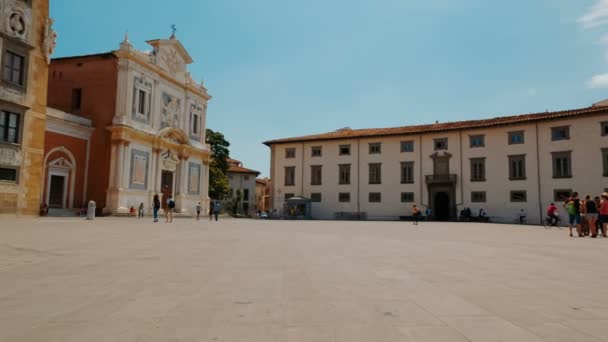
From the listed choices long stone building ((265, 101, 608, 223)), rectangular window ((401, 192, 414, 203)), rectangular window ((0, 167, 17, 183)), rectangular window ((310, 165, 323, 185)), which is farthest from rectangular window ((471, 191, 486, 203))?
rectangular window ((0, 167, 17, 183))

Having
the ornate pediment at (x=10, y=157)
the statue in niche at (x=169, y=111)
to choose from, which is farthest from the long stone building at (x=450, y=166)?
the ornate pediment at (x=10, y=157)

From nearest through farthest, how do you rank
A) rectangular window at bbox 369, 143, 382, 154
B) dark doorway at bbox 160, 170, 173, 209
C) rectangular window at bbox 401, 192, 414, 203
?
dark doorway at bbox 160, 170, 173, 209, rectangular window at bbox 401, 192, 414, 203, rectangular window at bbox 369, 143, 382, 154

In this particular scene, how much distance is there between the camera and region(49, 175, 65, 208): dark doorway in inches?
1060

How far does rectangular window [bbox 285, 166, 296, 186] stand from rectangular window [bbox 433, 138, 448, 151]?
626 inches

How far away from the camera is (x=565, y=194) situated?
33.6 meters

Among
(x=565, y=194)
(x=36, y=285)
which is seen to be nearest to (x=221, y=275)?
(x=36, y=285)

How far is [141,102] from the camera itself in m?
32.5

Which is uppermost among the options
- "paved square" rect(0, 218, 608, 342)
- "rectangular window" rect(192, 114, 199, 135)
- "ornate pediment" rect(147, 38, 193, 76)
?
"ornate pediment" rect(147, 38, 193, 76)

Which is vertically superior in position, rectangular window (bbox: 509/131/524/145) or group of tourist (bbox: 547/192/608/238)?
rectangular window (bbox: 509/131/524/145)

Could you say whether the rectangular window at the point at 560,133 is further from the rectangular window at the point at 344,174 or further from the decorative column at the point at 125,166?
the decorative column at the point at 125,166

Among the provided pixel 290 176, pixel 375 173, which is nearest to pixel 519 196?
pixel 375 173

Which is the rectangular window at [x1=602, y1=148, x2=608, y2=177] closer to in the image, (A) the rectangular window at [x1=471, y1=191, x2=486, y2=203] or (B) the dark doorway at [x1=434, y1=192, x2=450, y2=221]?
(A) the rectangular window at [x1=471, y1=191, x2=486, y2=203]

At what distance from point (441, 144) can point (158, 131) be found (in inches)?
1055

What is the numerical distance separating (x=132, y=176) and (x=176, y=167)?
20.3 ft
